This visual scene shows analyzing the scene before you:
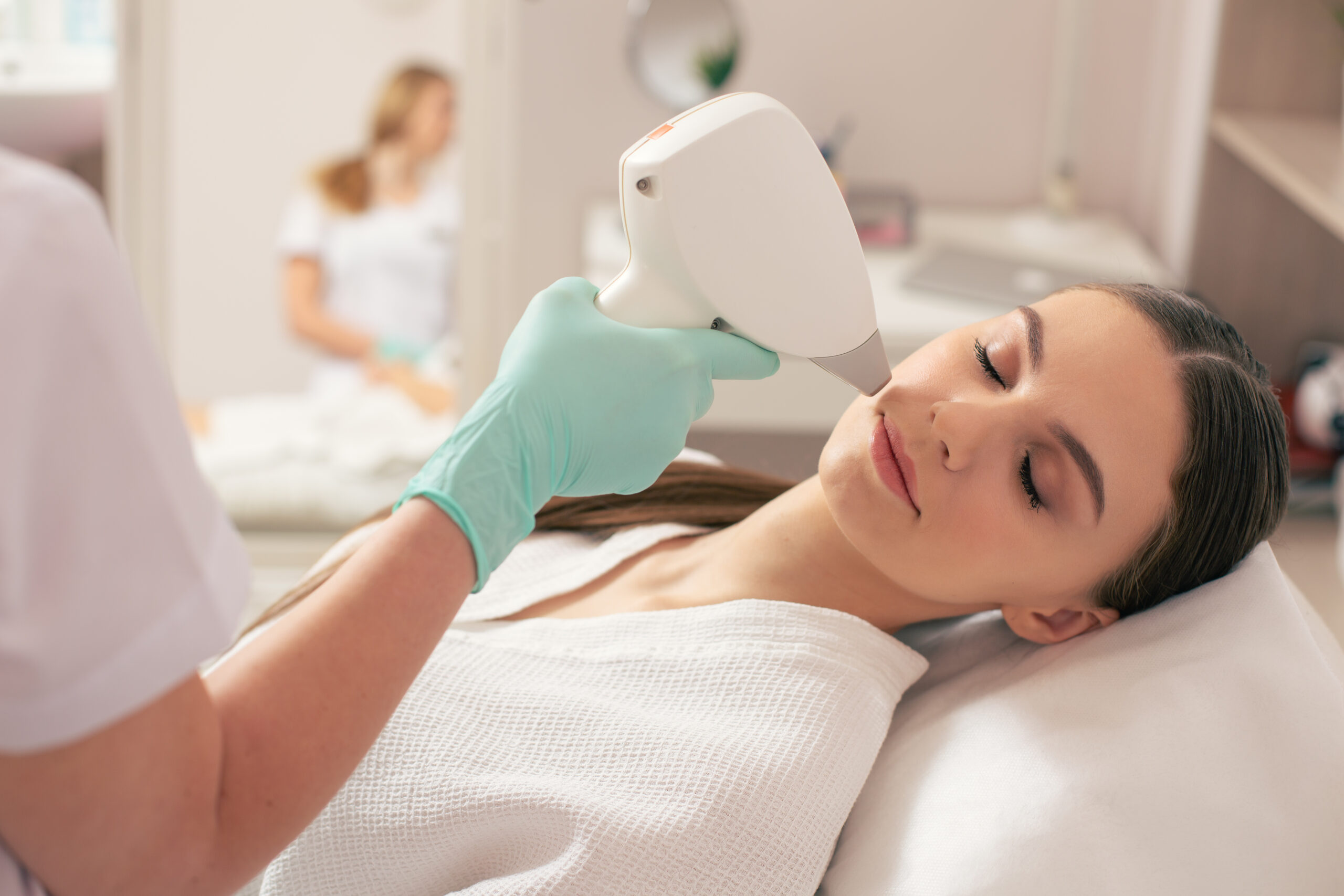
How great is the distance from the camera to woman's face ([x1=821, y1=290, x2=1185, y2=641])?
0.96 meters

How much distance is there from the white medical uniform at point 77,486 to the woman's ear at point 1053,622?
2.48 ft

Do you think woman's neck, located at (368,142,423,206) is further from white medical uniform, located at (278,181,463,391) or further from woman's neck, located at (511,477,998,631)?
→ woman's neck, located at (511,477,998,631)

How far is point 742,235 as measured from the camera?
2.79 ft

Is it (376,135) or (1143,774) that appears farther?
(376,135)

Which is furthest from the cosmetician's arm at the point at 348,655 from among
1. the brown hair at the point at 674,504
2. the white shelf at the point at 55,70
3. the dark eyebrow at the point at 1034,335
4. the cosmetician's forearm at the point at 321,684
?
the white shelf at the point at 55,70

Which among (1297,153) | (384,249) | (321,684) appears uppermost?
(1297,153)

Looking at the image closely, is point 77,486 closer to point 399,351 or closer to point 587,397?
point 587,397

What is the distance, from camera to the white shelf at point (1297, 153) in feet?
5.35

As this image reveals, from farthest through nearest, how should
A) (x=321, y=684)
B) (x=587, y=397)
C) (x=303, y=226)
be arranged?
(x=303, y=226) < (x=587, y=397) < (x=321, y=684)

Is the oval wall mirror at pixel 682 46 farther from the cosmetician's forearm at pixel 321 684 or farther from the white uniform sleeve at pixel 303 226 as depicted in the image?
the cosmetician's forearm at pixel 321 684

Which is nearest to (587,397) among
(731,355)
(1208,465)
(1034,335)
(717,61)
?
(731,355)

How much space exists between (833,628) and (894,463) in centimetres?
16

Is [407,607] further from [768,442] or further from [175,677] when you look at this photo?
[768,442]

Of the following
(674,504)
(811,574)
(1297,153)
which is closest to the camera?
(811,574)
